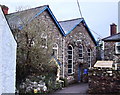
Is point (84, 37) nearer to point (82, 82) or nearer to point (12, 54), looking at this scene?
point (82, 82)

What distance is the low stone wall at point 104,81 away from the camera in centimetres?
1102

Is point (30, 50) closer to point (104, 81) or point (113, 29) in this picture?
point (104, 81)

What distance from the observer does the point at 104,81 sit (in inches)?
443

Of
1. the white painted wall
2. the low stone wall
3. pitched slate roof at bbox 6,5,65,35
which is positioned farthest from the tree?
the low stone wall

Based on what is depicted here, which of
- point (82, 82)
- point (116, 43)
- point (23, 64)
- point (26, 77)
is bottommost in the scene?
point (82, 82)

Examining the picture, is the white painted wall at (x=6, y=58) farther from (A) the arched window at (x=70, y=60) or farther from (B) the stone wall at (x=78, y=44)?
(A) the arched window at (x=70, y=60)

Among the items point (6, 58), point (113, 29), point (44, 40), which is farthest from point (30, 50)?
point (113, 29)

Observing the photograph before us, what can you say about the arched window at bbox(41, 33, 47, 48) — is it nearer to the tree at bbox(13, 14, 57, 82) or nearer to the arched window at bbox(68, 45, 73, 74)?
the tree at bbox(13, 14, 57, 82)

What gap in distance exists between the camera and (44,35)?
428 inches

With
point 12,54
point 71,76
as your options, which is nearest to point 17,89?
point 12,54

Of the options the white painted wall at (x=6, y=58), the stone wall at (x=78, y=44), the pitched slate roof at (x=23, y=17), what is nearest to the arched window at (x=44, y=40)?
the pitched slate roof at (x=23, y=17)

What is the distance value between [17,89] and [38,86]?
1512 millimetres

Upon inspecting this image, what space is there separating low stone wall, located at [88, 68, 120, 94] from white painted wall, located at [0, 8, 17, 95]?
616 cm

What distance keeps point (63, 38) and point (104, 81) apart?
6374 millimetres
